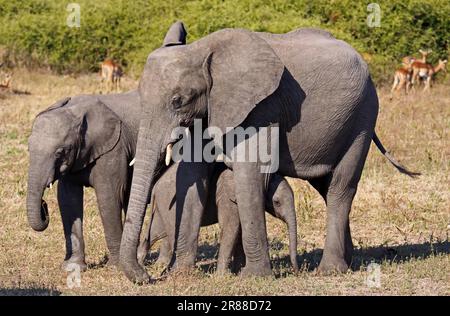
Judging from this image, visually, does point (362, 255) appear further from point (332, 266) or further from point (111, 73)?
point (111, 73)

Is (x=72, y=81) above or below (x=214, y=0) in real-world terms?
below

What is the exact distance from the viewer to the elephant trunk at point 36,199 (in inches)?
322

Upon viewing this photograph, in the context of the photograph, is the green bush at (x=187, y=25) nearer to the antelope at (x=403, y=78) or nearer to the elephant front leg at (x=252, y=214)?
the antelope at (x=403, y=78)

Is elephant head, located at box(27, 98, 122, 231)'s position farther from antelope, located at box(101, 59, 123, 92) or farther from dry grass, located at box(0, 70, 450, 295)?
antelope, located at box(101, 59, 123, 92)

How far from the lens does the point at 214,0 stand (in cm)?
2297

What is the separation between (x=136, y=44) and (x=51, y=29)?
2.27m

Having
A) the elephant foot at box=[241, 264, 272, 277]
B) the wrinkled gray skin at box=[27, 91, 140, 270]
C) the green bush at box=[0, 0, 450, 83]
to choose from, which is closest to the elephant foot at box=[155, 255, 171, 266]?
the wrinkled gray skin at box=[27, 91, 140, 270]

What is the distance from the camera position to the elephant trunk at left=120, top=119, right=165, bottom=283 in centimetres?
719

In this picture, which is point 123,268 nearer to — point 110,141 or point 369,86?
point 110,141

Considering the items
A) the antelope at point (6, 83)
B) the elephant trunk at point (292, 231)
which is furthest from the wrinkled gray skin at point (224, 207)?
the antelope at point (6, 83)

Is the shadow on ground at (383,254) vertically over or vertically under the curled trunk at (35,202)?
under

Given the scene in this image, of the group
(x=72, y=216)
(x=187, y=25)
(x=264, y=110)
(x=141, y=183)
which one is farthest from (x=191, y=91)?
(x=187, y=25)

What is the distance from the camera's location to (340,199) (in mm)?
8203

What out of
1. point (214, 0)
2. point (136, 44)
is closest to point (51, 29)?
point (136, 44)
